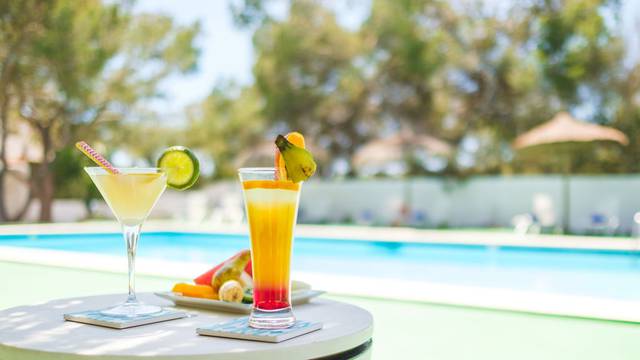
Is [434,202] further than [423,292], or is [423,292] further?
[434,202]

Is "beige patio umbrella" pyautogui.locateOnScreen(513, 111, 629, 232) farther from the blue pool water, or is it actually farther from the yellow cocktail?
the yellow cocktail

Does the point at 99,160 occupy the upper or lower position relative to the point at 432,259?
upper

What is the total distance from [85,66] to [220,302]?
1539cm

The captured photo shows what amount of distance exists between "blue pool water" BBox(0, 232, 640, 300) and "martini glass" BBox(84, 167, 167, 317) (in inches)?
201

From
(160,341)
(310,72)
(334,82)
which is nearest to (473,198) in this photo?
(334,82)

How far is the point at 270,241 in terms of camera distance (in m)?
1.20

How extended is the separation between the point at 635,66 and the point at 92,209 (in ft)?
41.1

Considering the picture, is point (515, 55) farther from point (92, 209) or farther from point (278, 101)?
point (92, 209)

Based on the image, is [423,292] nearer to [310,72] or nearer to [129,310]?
[129,310]

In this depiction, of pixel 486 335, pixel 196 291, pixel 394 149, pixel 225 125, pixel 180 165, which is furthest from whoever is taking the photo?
pixel 225 125

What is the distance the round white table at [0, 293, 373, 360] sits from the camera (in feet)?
3.37

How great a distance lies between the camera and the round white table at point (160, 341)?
3.37 feet

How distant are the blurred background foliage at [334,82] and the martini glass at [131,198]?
535 inches

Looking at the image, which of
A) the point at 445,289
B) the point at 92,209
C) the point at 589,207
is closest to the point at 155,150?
the point at 92,209
